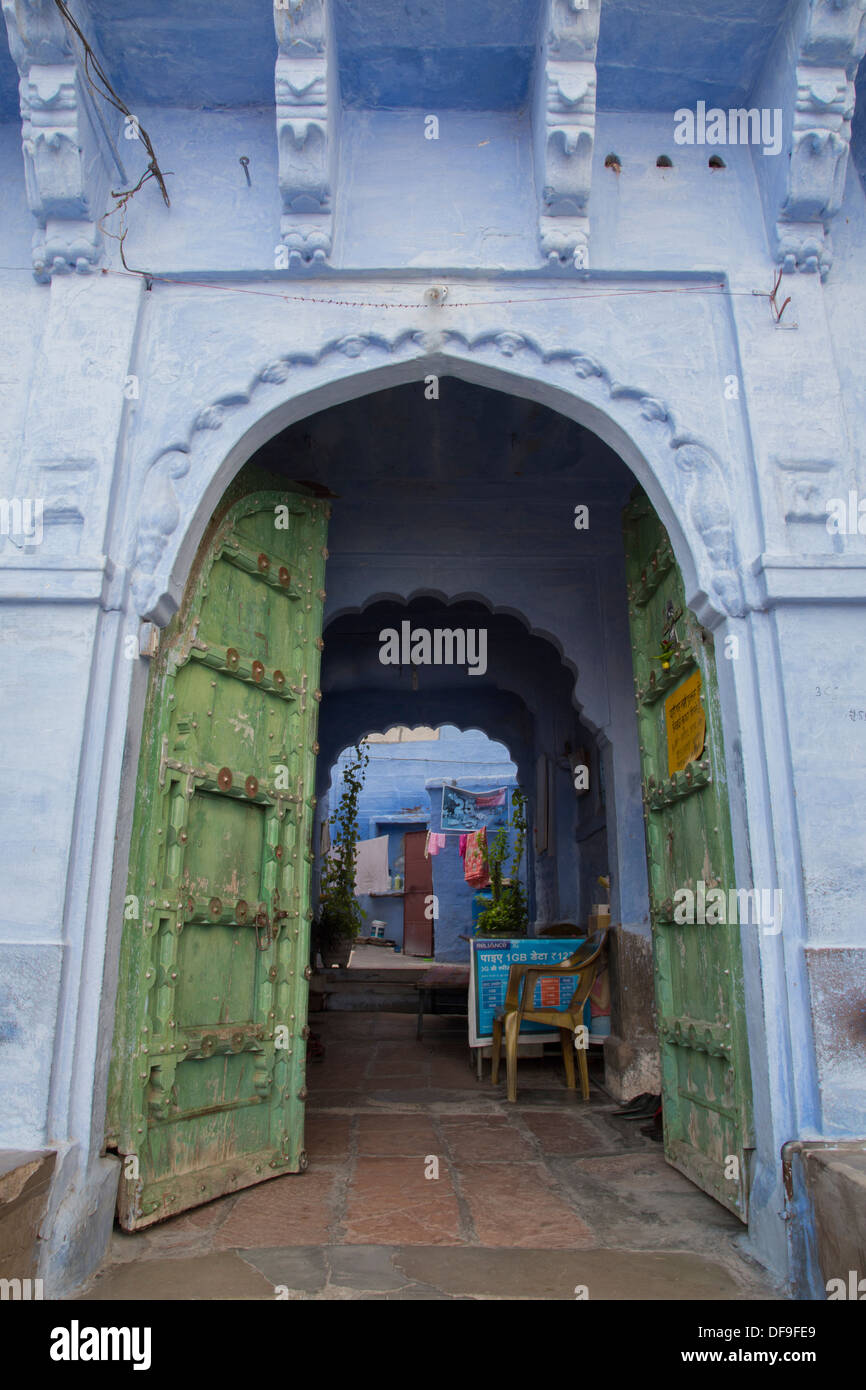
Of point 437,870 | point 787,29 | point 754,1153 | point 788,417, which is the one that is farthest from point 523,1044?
point 437,870

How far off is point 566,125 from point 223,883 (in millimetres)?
3293

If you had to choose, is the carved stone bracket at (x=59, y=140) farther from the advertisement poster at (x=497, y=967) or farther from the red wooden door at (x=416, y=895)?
the red wooden door at (x=416, y=895)

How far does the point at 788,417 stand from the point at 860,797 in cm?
147

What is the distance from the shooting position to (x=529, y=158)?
3893 millimetres

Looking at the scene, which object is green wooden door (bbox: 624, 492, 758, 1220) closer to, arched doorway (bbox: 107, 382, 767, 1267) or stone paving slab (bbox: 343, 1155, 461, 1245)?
stone paving slab (bbox: 343, 1155, 461, 1245)

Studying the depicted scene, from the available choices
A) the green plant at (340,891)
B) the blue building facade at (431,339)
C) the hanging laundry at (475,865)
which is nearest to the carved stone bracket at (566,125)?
the blue building facade at (431,339)

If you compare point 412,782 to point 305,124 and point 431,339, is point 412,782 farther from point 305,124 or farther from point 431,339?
point 305,124

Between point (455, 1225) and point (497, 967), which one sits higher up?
point (497, 967)

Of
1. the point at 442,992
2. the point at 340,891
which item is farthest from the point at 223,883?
the point at 340,891

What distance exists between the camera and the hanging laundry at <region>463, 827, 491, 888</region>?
15.6 meters

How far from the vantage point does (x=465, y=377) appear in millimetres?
3816

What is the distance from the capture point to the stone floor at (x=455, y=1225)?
8.44 ft

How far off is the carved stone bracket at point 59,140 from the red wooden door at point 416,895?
580 inches
